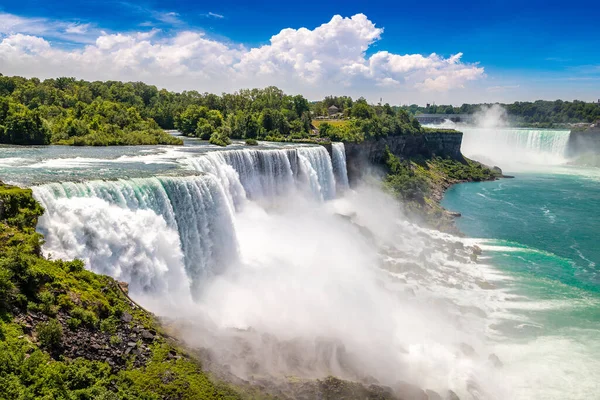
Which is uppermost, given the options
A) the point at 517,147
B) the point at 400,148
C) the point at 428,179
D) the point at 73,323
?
the point at 400,148

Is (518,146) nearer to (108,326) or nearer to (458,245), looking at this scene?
(458,245)

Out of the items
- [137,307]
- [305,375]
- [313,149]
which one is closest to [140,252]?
[137,307]

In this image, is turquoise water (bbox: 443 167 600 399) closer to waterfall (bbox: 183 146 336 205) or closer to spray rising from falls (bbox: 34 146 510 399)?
spray rising from falls (bbox: 34 146 510 399)

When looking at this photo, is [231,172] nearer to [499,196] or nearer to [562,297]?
[562,297]

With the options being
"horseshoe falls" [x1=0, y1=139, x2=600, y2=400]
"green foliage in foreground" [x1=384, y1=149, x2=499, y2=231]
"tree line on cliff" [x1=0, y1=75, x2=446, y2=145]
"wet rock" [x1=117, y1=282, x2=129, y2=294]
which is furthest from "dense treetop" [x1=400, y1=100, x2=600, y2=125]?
"wet rock" [x1=117, y1=282, x2=129, y2=294]

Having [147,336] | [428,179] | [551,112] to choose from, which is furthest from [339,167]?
[551,112]

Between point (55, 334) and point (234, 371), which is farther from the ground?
point (55, 334)
